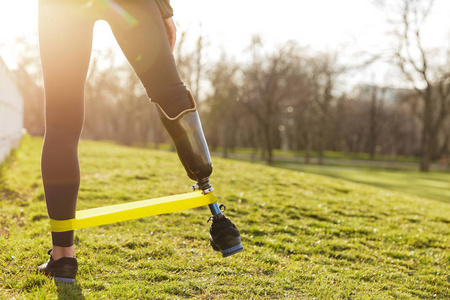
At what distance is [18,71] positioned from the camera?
34656 mm

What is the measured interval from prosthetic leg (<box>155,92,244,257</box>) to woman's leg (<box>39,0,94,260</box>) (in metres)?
0.38

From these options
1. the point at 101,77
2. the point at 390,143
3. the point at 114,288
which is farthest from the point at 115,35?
the point at 390,143

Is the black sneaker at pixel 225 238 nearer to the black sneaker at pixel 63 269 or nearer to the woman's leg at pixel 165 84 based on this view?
the woman's leg at pixel 165 84

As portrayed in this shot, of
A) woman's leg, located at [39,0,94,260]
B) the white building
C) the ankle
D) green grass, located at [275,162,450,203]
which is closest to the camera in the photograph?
woman's leg, located at [39,0,94,260]

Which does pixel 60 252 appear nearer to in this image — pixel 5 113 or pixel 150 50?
pixel 150 50

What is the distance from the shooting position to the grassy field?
1.91 metres

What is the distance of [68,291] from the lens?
5.53 ft

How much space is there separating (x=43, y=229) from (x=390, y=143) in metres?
59.6

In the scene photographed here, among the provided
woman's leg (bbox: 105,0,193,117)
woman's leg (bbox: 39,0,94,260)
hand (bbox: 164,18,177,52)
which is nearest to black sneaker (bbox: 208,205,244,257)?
woman's leg (bbox: 105,0,193,117)

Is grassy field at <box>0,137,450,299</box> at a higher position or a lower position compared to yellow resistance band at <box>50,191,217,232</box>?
lower

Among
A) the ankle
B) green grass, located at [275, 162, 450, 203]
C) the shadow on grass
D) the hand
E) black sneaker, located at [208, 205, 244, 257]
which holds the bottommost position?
green grass, located at [275, 162, 450, 203]

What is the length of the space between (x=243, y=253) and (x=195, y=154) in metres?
1.15

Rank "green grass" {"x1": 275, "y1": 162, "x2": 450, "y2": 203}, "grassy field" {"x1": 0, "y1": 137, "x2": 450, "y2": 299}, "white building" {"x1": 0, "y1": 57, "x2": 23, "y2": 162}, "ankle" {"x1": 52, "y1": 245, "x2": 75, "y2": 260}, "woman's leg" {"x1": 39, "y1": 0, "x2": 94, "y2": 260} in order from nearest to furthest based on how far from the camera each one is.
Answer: "woman's leg" {"x1": 39, "y1": 0, "x2": 94, "y2": 260}
"ankle" {"x1": 52, "y1": 245, "x2": 75, "y2": 260}
"grassy field" {"x1": 0, "y1": 137, "x2": 450, "y2": 299}
"white building" {"x1": 0, "y1": 57, "x2": 23, "y2": 162}
"green grass" {"x1": 275, "y1": 162, "x2": 450, "y2": 203}

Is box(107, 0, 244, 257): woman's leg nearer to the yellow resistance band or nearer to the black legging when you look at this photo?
the black legging
